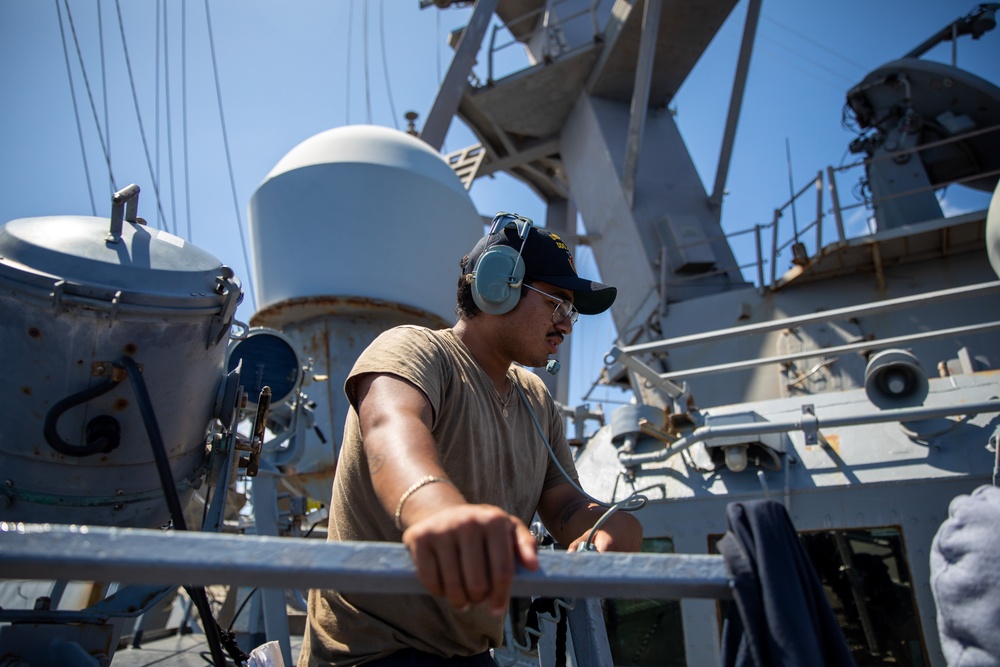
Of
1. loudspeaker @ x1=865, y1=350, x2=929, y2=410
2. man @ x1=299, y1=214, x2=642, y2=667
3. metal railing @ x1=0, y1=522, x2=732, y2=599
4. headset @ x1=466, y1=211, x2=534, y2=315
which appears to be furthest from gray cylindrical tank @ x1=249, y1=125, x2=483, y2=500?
metal railing @ x1=0, y1=522, x2=732, y2=599

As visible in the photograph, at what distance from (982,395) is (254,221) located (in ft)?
19.9

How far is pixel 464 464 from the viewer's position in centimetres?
165

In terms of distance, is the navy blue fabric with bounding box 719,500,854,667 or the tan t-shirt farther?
the tan t-shirt

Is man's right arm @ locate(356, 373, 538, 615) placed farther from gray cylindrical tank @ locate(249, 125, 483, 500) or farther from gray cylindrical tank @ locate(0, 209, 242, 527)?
gray cylindrical tank @ locate(249, 125, 483, 500)

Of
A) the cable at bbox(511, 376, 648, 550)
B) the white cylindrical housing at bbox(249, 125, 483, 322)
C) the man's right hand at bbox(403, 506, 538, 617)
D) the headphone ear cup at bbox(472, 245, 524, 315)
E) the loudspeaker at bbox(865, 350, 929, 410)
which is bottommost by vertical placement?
the man's right hand at bbox(403, 506, 538, 617)

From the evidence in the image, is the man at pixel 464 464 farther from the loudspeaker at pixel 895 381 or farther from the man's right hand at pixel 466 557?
the loudspeaker at pixel 895 381

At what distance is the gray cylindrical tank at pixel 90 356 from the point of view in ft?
6.56

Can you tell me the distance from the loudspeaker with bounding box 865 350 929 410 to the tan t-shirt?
3412mm

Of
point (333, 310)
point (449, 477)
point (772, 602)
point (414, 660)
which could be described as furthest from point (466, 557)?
point (333, 310)

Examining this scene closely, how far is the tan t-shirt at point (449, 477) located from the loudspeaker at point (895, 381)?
3412 mm

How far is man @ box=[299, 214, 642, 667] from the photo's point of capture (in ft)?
2.93

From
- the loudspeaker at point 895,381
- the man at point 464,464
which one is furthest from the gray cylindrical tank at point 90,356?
the loudspeaker at point 895,381

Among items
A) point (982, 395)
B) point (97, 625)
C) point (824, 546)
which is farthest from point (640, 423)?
point (97, 625)

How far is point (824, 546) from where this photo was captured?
13.9 feet
